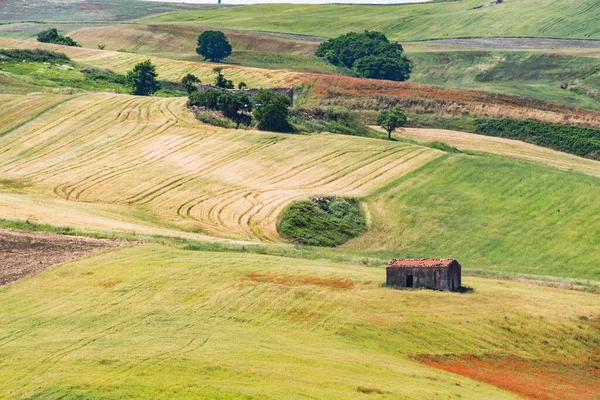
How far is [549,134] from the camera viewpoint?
133000 millimetres

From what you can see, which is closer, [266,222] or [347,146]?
[266,222]

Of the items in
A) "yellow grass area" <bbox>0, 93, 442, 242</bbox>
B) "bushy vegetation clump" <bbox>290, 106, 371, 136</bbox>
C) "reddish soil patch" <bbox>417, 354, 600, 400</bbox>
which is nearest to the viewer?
"reddish soil patch" <bbox>417, 354, 600, 400</bbox>

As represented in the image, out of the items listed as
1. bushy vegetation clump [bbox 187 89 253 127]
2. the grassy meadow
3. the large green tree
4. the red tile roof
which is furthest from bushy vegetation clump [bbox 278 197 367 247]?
the large green tree

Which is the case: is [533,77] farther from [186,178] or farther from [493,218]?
[186,178]

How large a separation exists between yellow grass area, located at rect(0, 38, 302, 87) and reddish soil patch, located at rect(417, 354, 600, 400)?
348 feet

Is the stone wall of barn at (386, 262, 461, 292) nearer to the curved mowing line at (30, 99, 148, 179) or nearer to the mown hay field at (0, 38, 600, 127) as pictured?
the curved mowing line at (30, 99, 148, 179)

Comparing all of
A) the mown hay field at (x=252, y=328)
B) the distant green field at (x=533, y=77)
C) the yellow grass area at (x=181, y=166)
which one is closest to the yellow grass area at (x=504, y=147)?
the yellow grass area at (x=181, y=166)

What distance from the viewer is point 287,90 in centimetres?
14788

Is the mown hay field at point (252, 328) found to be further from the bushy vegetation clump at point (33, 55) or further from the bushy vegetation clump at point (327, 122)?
the bushy vegetation clump at point (33, 55)

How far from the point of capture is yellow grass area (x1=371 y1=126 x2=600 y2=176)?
117m

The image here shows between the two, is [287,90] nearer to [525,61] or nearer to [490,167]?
[490,167]

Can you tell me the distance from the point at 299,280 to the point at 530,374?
54.9ft

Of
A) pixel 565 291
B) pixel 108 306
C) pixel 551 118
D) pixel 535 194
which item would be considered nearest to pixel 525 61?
pixel 551 118

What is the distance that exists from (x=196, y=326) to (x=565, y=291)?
1043 inches
